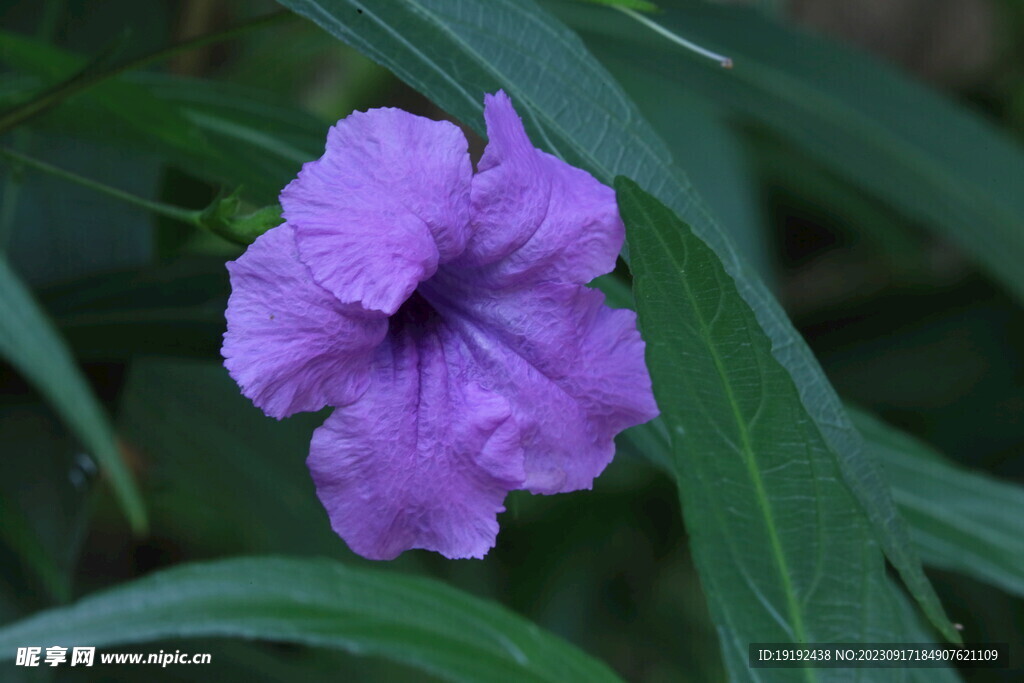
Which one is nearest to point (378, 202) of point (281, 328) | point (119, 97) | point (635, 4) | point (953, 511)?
point (281, 328)

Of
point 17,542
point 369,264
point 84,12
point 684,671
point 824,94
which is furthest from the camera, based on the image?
point 684,671

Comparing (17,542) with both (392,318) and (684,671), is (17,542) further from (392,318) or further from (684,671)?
(684,671)

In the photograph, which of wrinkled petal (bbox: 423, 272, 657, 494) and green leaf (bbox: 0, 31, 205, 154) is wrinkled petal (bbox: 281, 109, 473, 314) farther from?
green leaf (bbox: 0, 31, 205, 154)

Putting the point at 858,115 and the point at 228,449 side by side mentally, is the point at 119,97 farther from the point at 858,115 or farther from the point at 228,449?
the point at 858,115

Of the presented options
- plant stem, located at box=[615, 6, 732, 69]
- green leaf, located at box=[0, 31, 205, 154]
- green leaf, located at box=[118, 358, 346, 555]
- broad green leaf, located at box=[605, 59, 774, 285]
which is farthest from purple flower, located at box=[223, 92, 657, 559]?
broad green leaf, located at box=[605, 59, 774, 285]

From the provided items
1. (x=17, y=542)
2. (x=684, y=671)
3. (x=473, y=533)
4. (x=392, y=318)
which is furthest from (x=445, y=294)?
(x=684, y=671)

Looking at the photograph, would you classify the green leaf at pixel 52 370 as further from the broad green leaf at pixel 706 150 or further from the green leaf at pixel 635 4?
the broad green leaf at pixel 706 150
